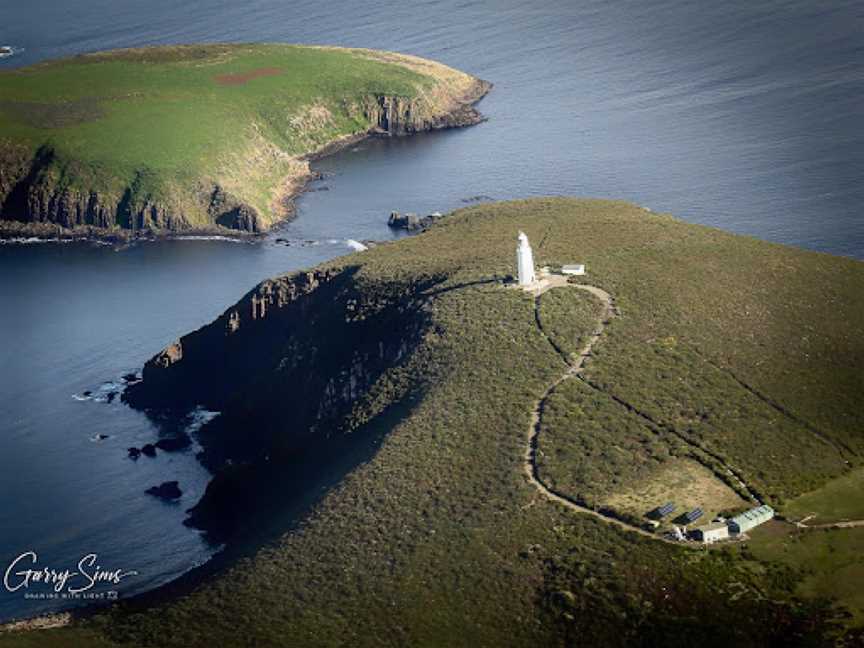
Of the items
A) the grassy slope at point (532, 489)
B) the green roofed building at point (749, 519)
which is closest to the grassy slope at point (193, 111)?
the grassy slope at point (532, 489)

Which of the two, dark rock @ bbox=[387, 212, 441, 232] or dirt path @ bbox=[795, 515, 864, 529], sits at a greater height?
dirt path @ bbox=[795, 515, 864, 529]

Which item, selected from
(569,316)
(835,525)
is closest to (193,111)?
(569,316)

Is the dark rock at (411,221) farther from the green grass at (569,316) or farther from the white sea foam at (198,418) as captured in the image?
the green grass at (569,316)

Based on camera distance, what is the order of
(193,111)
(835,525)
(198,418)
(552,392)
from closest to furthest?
(835,525), (552,392), (198,418), (193,111)

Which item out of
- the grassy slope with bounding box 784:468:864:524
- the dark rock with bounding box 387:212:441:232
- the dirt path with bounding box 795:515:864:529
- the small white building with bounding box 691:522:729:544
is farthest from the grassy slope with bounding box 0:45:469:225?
the dirt path with bounding box 795:515:864:529

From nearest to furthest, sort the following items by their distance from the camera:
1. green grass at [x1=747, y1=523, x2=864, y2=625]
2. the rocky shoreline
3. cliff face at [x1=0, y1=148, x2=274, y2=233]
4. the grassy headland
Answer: green grass at [x1=747, y1=523, x2=864, y2=625] < the rocky shoreline < cliff face at [x1=0, y1=148, x2=274, y2=233] < the grassy headland

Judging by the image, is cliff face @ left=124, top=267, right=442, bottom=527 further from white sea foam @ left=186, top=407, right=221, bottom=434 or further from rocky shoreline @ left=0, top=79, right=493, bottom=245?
rocky shoreline @ left=0, top=79, right=493, bottom=245

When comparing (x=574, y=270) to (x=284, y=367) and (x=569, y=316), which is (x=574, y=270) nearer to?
(x=569, y=316)

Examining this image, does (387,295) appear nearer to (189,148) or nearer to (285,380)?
(285,380)
